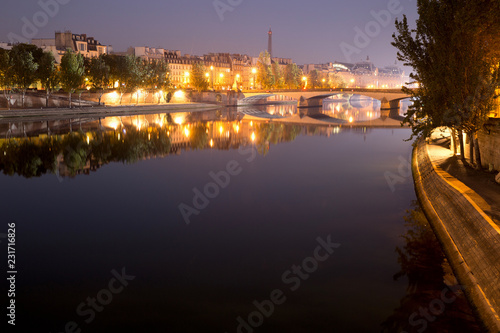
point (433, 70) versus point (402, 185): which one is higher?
point (433, 70)

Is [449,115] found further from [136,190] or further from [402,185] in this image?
[136,190]

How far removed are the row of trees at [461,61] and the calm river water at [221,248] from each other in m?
4.58

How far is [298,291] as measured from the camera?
14398 mm

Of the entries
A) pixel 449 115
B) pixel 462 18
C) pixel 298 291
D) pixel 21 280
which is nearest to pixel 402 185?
pixel 449 115

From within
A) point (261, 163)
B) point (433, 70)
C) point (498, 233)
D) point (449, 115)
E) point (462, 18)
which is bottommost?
point (261, 163)

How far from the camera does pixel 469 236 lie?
14680 millimetres

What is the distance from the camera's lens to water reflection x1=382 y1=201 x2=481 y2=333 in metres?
12.3

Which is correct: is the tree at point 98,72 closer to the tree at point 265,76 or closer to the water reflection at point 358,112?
the water reflection at point 358,112

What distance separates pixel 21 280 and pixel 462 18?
19.7 meters

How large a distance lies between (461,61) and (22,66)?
61.8 m

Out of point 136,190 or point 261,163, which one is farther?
point 261,163

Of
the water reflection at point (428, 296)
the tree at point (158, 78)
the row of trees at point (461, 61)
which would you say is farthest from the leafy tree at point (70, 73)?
the water reflection at point (428, 296)

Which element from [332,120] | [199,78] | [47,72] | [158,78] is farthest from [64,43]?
[332,120]

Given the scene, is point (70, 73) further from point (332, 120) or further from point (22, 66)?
point (332, 120)
